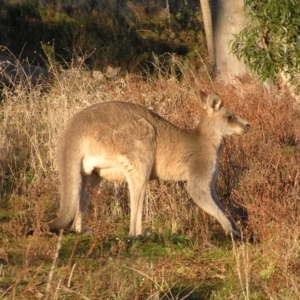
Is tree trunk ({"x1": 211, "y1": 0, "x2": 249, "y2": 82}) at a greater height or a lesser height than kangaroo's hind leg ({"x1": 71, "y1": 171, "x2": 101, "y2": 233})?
greater

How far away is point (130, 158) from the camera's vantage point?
805 cm

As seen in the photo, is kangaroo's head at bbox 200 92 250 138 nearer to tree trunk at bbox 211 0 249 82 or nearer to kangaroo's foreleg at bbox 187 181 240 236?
kangaroo's foreleg at bbox 187 181 240 236

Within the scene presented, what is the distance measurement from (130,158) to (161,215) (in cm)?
113

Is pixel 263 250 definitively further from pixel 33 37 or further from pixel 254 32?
pixel 33 37

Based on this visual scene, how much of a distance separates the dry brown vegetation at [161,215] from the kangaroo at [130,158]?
24 centimetres

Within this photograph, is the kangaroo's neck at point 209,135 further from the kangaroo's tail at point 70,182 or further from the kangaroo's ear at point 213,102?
the kangaroo's tail at point 70,182

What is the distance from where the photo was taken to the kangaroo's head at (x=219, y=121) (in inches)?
348

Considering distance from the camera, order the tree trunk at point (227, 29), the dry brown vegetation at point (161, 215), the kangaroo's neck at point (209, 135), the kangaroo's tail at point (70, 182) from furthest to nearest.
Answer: the tree trunk at point (227, 29) < the kangaroo's neck at point (209, 135) < the kangaroo's tail at point (70, 182) < the dry brown vegetation at point (161, 215)

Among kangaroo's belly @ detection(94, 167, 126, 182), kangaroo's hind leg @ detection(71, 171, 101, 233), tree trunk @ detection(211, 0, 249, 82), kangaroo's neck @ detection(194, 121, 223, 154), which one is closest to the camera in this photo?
kangaroo's belly @ detection(94, 167, 126, 182)

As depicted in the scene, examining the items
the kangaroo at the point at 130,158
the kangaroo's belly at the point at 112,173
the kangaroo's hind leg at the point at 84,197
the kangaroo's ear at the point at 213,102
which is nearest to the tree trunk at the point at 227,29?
the kangaroo's ear at the point at 213,102

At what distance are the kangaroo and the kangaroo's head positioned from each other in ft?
0.49

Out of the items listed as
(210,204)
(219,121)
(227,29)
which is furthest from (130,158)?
(227,29)

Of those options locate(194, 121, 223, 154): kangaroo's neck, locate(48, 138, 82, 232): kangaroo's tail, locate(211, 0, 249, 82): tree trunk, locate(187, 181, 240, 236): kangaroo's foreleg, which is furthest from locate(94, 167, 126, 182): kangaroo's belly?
locate(211, 0, 249, 82): tree trunk

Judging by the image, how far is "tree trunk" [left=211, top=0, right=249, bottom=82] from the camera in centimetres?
1507
